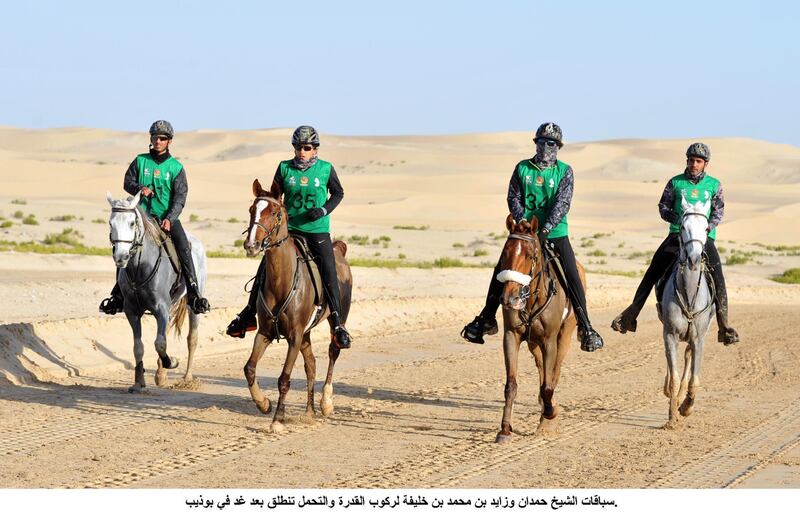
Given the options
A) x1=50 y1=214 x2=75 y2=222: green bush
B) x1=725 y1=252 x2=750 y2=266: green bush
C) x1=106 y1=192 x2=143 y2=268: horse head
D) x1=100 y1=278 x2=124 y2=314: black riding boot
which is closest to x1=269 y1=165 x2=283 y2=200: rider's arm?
x1=106 y1=192 x2=143 y2=268: horse head

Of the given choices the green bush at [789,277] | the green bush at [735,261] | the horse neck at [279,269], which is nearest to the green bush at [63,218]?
the green bush at [735,261]

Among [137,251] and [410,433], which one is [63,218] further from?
[410,433]

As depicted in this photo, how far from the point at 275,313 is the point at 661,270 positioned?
15.4 feet

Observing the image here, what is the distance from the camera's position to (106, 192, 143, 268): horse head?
15383 millimetres

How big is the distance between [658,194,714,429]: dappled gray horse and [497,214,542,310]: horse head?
6.51 ft

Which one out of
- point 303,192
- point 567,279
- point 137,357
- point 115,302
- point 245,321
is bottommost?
point 137,357

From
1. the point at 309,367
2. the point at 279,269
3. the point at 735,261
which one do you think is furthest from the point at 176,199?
the point at 735,261

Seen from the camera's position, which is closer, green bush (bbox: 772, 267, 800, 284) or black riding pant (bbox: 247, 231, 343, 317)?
black riding pant (bbox: 247, 231, 343, 317)

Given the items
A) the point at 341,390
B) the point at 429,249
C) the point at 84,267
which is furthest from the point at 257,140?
the point at 341,390

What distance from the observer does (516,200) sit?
548 inches

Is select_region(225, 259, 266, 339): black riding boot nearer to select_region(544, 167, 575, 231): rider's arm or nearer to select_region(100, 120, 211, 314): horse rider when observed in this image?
select_region(100, 120, 211, 314): horse rider

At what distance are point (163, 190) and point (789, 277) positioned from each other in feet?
111

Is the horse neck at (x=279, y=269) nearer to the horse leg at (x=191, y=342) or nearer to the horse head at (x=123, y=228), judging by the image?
the horse head at (x=123, y=228)
